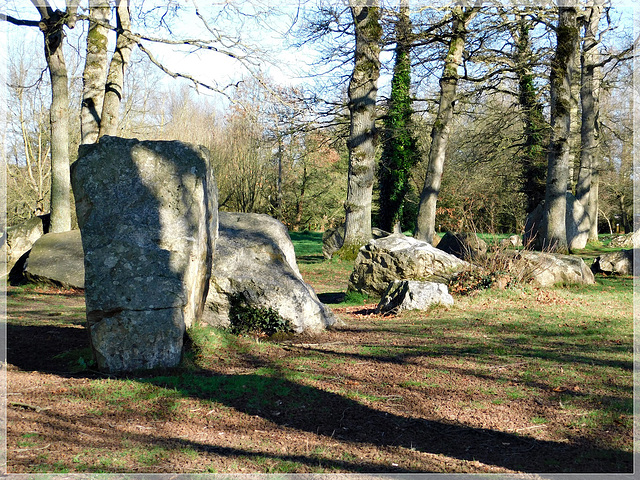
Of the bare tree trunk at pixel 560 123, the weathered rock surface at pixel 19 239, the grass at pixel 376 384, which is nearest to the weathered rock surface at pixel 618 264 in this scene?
the bare tree trunk at pixel 560 123

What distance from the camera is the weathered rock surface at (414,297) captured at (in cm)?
877

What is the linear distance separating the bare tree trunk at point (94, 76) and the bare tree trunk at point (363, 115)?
7.33 metres

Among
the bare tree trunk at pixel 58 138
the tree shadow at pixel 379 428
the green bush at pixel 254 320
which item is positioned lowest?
the tree shadow at pixel 379 428

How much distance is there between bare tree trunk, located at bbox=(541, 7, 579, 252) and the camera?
1408 centimetres

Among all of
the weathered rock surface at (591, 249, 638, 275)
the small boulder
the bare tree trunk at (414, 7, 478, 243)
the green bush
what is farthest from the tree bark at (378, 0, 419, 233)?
the green bush

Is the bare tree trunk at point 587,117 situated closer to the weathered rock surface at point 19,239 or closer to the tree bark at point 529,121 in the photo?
the tree bark at point 529,121

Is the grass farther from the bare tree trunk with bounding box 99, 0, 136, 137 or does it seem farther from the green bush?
the bare tree trunk with bounding box 99, 0, 136, 137

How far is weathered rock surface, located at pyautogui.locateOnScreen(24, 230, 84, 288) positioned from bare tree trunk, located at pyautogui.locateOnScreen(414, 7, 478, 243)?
1031 centimetres

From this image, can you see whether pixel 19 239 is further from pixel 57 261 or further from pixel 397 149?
pixel 397 149

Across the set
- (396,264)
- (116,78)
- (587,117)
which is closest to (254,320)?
(396,264)

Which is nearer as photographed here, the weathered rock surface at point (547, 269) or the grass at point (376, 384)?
the grass at point (376, 384)

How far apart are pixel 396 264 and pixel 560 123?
693 centimetres

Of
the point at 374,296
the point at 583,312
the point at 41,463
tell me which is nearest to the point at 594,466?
the point at 41,463

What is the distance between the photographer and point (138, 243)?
550cm
